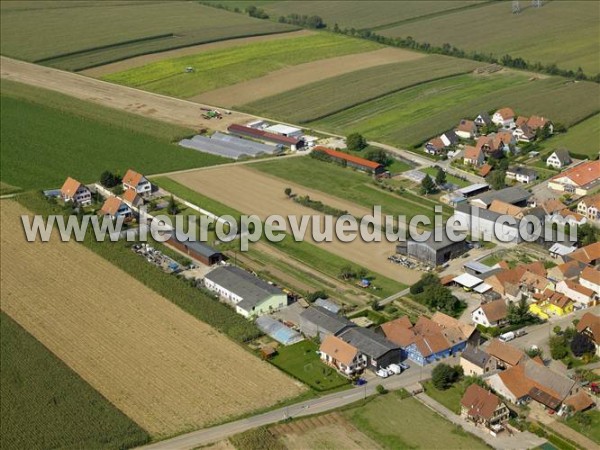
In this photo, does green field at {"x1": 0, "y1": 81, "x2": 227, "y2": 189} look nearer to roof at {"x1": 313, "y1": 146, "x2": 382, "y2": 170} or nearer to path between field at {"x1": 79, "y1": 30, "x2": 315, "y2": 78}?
roof at {"x1": 313, "y1": 146, "x2": 382, "y2": 170}

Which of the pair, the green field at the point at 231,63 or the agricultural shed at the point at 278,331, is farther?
the green field at the point at 231,63

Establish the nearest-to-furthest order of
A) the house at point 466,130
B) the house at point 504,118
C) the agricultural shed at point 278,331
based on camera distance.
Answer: the agricultural shed at point 278,331 → the house at point 466,130 → the house at point 504,118

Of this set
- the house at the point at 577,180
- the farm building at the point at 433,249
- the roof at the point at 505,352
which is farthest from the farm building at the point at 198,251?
the house at the point at 577,180

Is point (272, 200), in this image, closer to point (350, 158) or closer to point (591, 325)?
point (350, 158)

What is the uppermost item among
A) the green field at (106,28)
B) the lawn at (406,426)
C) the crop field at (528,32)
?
the crop field at (528,32)

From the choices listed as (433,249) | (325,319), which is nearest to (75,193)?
(325,319)

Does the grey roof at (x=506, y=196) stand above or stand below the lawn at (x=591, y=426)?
above

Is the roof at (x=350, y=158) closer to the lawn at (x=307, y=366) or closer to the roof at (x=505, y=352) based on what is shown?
the lawn at (x=307, y=366)

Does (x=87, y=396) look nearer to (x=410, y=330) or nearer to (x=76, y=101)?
(x=410, y=330)
